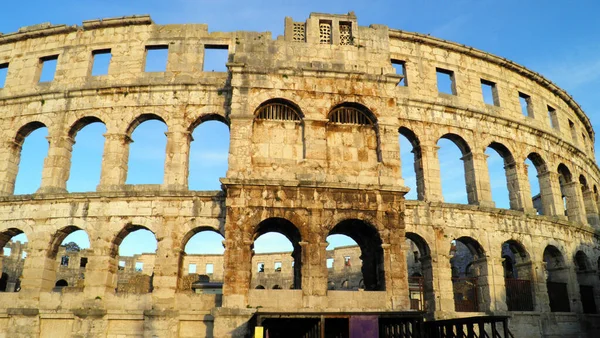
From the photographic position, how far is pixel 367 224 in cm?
1453

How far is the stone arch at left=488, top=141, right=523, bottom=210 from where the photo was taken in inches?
784

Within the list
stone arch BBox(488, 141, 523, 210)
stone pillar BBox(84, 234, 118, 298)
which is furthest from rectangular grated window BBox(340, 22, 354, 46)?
stone pillar BBox(84, 234, 118, 298)

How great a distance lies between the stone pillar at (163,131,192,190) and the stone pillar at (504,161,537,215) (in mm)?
14351

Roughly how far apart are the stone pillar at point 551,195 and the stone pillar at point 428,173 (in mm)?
6677

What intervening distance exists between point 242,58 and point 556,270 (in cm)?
1693

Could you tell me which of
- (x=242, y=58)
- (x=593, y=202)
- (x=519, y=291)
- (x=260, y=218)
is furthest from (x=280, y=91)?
(x=593, y=202)

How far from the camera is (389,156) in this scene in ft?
50.7

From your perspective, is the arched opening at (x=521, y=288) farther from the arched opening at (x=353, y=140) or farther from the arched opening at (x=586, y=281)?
the arched opening at (x=353, y=140)

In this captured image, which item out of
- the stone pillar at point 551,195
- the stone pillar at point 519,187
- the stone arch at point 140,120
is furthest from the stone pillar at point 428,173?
the stone arch at point 140,120

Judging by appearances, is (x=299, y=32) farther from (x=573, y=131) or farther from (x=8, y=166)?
(x=573, y=131)

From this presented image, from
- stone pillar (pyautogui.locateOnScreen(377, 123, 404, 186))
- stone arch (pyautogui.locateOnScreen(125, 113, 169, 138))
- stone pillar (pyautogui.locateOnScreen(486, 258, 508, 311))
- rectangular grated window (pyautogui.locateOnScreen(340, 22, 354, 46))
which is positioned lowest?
stone pillar (pyautogui.locateOnScreen(486, 258, 508, 311))

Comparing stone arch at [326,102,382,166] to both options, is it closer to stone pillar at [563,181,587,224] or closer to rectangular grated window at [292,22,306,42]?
rectangular grated window at [292,22,306,42]

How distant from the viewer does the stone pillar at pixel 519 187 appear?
19.8 metres

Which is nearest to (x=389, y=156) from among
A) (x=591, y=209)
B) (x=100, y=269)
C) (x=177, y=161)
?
(x=177, y=161)
